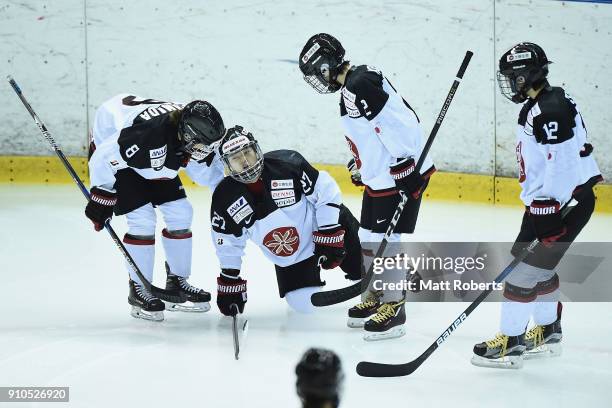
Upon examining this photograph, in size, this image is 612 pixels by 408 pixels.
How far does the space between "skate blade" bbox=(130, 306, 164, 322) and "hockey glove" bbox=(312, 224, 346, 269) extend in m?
0.76

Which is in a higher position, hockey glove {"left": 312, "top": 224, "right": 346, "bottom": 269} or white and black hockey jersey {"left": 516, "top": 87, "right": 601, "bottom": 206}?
white and black hockey jersey {"left": 516, "top": 87, "right": 601, "bottom": 206}

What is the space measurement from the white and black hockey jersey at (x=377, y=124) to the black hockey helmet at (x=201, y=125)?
1.82ft

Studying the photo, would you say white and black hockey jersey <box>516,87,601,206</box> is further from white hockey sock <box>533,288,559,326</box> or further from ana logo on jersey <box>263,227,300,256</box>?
ana logo on jersey <box>263,227,300,256</box>

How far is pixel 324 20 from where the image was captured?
269 inches

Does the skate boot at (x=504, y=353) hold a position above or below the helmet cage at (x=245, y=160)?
below

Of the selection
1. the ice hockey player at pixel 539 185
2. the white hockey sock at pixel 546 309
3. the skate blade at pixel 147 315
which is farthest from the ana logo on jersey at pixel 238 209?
the white hockey sock at pixel 546 309

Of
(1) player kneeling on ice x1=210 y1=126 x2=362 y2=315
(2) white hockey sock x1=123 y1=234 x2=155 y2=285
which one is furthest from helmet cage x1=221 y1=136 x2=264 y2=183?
(2) white hockey sock x1=123 y1=234 x2=155 y2=285

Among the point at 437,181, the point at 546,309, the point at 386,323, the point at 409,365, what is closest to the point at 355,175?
the point at 386,323

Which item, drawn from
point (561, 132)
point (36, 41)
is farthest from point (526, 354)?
point (36, 41)

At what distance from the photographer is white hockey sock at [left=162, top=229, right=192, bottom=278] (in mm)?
4215

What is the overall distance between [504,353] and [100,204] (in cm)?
177

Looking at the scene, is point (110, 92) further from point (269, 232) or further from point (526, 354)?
point (526, 354)

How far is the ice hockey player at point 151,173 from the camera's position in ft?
12.7

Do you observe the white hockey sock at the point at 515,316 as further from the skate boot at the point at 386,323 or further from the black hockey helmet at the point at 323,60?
the black hockey helmet at the point at 323,60
